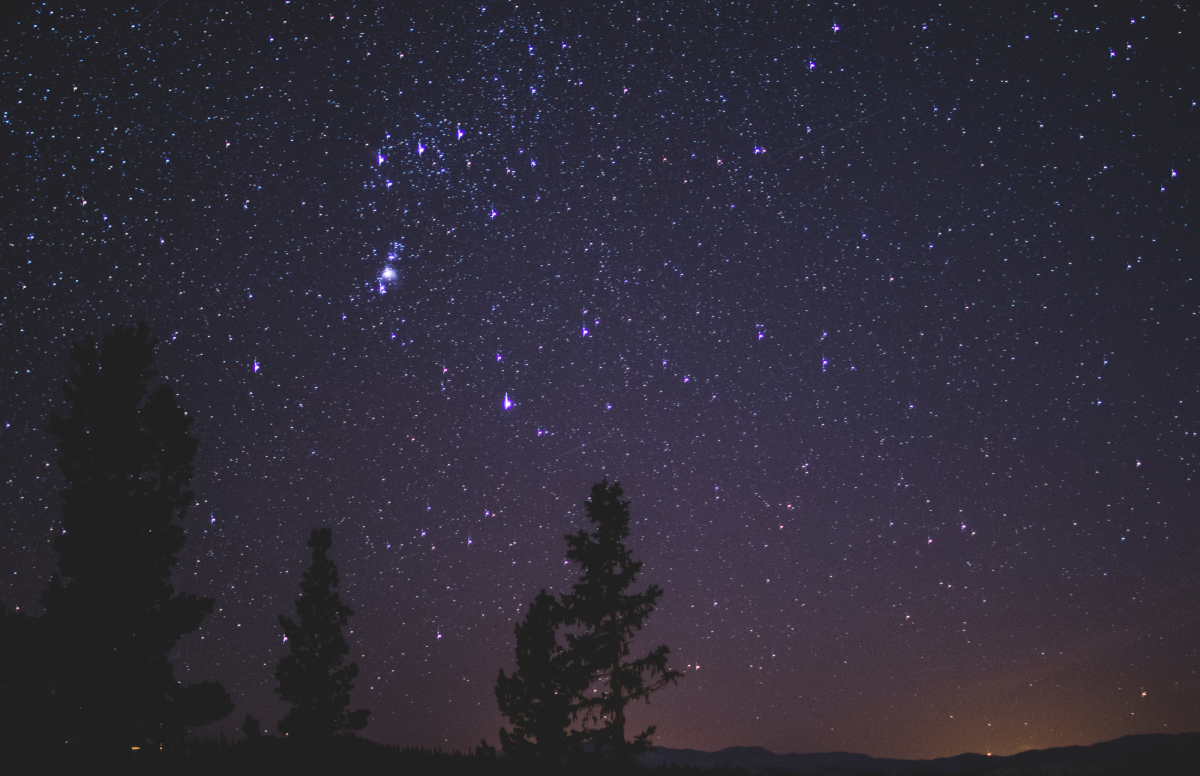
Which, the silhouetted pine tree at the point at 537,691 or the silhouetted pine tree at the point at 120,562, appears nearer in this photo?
the silhouetted pine tree at the point at 120,562

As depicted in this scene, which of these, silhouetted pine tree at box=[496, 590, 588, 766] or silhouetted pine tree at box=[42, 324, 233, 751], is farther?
silhouetted pine tree at box=[496, 590, 588, 766]

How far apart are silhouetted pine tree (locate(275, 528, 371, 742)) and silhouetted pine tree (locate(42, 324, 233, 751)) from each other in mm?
13274

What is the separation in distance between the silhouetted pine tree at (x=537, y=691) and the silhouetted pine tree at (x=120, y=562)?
33.2 feet

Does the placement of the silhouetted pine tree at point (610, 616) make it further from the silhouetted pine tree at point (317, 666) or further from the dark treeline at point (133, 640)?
the silhouetted pine tree at point (317, 666)

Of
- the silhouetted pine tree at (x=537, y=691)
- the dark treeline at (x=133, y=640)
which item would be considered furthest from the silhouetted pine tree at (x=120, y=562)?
the silhouetted pine tree at (x=537, y=691)

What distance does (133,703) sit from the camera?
14969mm

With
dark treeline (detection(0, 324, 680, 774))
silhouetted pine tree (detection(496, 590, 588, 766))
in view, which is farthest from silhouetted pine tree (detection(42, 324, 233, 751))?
silhouetted pine tree (detection(496, 590, 588, 766))

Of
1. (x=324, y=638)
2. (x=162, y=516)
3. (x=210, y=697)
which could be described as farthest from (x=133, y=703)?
(x=324, y=638)

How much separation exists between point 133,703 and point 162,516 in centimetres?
432

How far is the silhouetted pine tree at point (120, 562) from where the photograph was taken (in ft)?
48.8

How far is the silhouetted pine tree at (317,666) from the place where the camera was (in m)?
27.7

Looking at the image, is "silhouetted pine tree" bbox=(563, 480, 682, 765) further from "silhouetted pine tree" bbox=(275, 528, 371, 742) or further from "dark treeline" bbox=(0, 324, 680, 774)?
"silhouetted pine tree" bbox=(275, 528, 371, 742)

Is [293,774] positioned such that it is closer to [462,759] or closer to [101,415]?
[462,759]

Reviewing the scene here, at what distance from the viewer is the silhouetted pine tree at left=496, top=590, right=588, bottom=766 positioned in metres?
21.8
